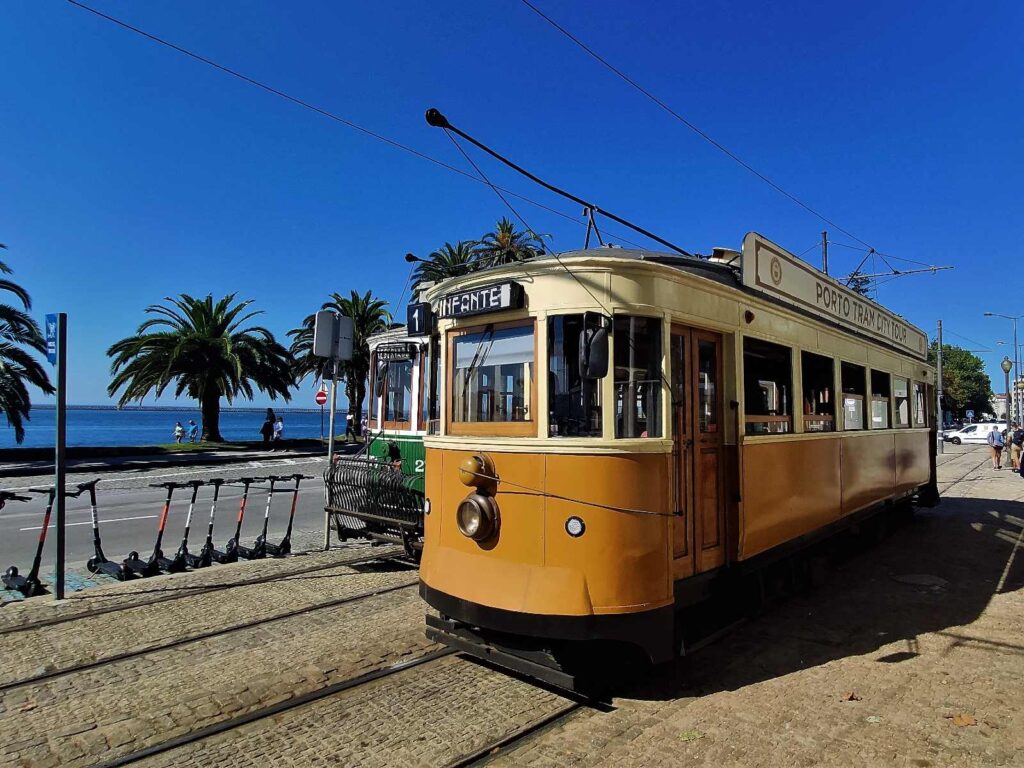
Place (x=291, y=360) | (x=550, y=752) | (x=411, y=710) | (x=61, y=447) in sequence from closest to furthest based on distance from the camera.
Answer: (x=550, y=752) < (x=411, y=710) < (x=61, y=447) < (x=291, y=360)

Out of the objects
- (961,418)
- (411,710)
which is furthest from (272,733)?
(961,418)

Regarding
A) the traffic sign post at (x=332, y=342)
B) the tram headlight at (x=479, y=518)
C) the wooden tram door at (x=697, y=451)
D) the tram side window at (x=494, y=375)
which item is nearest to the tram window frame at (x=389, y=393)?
the traffic sign post at (x=332, y=342)

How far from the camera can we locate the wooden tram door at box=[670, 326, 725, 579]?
191 inches

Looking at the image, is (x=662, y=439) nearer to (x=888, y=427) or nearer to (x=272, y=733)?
(x=272, y=733)

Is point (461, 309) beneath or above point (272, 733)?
above

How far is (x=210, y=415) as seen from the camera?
32250 mm

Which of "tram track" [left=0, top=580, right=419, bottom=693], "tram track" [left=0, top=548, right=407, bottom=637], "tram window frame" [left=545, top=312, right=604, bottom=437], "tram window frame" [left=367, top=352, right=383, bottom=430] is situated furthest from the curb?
"tram window frame" [left=545, top=312, right=604, bottom=437]

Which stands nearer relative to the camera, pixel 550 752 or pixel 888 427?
pixel 550 752

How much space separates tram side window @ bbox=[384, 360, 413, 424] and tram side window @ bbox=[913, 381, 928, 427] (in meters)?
8.36

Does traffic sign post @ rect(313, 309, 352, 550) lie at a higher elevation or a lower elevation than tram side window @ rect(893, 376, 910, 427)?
higher

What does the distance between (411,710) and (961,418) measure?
121m

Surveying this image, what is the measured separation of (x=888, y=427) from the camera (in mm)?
9320

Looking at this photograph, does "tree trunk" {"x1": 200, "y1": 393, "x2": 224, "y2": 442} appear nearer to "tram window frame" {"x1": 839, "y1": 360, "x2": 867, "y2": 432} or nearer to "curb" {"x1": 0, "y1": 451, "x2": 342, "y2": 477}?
"curb" {"x1": 0, "y1": 451, "x2": 342, "y2": 477}

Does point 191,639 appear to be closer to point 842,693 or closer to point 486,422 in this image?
point 486,422
